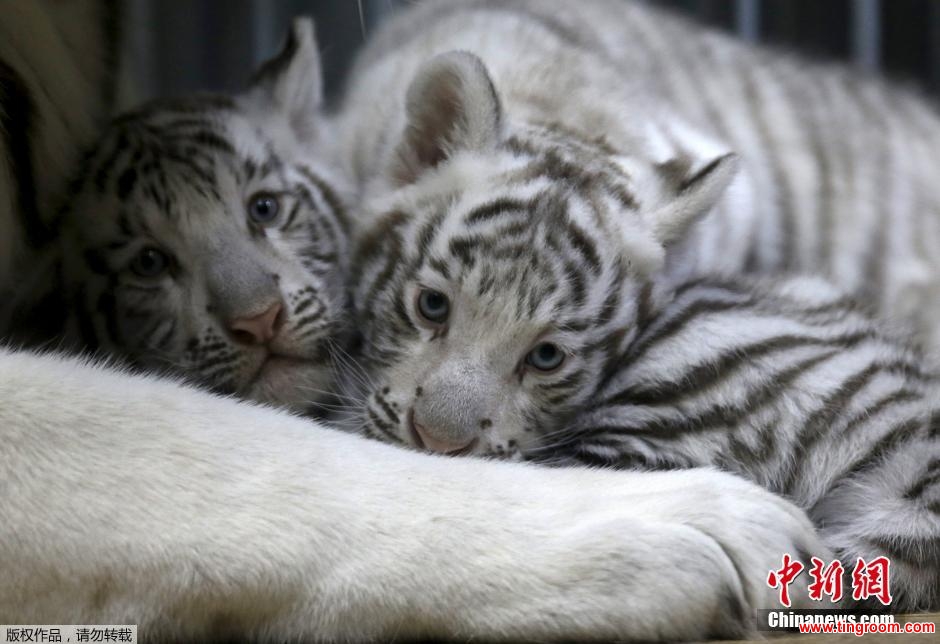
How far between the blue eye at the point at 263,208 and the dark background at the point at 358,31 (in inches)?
26.6

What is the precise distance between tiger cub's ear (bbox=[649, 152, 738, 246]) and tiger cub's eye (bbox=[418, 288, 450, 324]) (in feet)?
1.00

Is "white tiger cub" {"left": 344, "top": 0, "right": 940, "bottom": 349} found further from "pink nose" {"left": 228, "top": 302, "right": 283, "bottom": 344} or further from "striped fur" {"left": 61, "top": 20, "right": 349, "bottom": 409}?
"pink nose" {"left": 228, "top": 302, "right": 283, "bottom": 344}

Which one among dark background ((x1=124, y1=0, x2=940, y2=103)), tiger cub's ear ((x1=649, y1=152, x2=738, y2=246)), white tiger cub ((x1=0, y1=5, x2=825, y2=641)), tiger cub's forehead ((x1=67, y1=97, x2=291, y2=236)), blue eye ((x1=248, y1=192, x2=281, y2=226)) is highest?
tiger cub's ear ((x1=649, y1=152, x2=738, y2=246))

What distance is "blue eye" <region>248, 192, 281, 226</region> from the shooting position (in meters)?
1.61

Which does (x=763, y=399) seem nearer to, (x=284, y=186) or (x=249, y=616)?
(x=249, y=616)

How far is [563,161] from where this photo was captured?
1.58 m

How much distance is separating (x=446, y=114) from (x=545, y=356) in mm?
416

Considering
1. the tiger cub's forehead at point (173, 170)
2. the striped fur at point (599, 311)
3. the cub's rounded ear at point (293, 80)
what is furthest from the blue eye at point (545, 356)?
the cub's rounded ear at point (293, 80)

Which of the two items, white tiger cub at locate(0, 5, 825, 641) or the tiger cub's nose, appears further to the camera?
the tiger cub's nose

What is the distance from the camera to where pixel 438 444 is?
4.33 feet

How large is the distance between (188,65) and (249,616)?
1.76 m

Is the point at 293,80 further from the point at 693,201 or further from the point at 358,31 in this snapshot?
the point at 358,31

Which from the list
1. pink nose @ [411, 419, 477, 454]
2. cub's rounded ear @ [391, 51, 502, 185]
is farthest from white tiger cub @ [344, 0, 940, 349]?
pink nose @ [411, 419, 477, 454]

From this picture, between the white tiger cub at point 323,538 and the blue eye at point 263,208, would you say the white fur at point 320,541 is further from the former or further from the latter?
the blue eye at point 263,208
